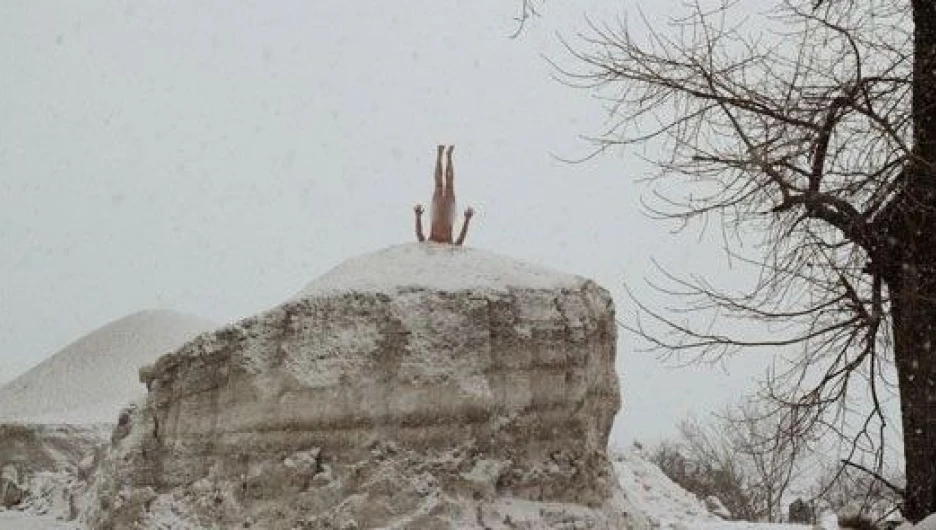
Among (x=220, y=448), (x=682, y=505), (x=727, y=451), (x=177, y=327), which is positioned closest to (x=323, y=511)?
(x=220, y=448)

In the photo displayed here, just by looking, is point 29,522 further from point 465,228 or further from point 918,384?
point 918,384

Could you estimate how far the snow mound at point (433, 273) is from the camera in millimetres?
12516

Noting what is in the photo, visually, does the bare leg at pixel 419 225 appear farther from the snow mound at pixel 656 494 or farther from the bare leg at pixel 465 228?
the snow mound at pixel 656 494

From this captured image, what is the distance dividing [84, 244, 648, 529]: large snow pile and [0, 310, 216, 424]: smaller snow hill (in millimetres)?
18067

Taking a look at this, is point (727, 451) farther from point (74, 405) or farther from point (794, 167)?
point (794, 167)

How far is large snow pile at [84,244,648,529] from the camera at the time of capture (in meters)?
11.5

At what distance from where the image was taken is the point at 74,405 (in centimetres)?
3266

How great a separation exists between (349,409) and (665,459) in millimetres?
34927

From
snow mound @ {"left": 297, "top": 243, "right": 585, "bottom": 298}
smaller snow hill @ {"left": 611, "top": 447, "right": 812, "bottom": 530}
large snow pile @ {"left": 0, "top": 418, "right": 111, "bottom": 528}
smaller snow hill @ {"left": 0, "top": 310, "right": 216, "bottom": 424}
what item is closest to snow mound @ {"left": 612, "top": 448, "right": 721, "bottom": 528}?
smaller snow hill @ {"left": 611, "top": 447, "right": 812, "bottom": 530}

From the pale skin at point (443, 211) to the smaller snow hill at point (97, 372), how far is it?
18862mm

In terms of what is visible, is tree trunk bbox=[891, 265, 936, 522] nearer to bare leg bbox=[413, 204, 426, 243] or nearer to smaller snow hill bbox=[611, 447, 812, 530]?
bare leg bbox=[413, 204, 426, 243]

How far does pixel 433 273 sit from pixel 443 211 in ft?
3.51

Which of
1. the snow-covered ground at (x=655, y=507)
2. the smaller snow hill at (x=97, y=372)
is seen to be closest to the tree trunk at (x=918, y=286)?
the snow-covered ground at (x=655, y=507)

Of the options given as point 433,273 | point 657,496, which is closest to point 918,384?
point 433,273
